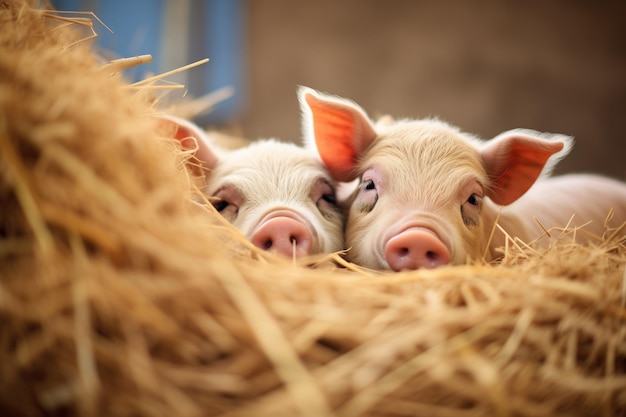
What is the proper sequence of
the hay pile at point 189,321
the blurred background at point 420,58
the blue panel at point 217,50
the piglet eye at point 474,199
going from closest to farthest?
the hay pile at point 189,321 → the piglet eye at point 474,199 → the blurred background at point 420,58 → the blue panel at point 217,50

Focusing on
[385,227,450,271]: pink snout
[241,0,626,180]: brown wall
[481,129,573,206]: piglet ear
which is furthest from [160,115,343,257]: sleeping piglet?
[241,0,626,180]: brown wall

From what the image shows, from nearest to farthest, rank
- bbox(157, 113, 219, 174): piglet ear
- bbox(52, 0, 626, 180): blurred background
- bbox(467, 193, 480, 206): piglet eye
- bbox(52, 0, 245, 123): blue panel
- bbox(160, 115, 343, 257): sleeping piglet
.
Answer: bbox(160, 115, 343, 257): sleeping piglet, bbox(467, 193, 480, 206): piglet eye, bbox(157, 113, 219, 174): piglet ear, bbox(52, 0, 626, 180): blurred background, bbox(52, 0, 245, 123): blue panel

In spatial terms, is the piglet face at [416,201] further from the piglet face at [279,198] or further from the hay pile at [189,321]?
the hay pile at [189,321]

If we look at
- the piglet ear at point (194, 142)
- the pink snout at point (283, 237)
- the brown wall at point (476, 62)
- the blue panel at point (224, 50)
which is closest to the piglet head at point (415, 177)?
the pink snout at point (283, 237)

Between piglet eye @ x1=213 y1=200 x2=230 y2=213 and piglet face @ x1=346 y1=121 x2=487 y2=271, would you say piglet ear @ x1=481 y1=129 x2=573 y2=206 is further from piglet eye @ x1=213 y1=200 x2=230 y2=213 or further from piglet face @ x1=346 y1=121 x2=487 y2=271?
piglet eye @ x1=213 y1=200 x2=230 y2=213

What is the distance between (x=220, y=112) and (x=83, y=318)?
168 inches

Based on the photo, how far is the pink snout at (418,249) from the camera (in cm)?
129

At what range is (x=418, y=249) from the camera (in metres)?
1.30

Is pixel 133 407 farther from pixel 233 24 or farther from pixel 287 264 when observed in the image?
pixel 233 24

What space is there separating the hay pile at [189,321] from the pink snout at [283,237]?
1.42 feet

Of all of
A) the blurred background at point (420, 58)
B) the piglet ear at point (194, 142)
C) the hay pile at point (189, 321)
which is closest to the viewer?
the hay pile at point (189, 321)

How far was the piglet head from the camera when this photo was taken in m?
1.37

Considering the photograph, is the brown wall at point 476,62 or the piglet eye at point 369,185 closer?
the piglet eye at point 369,185

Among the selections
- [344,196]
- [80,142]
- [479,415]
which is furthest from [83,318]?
[344,196]
